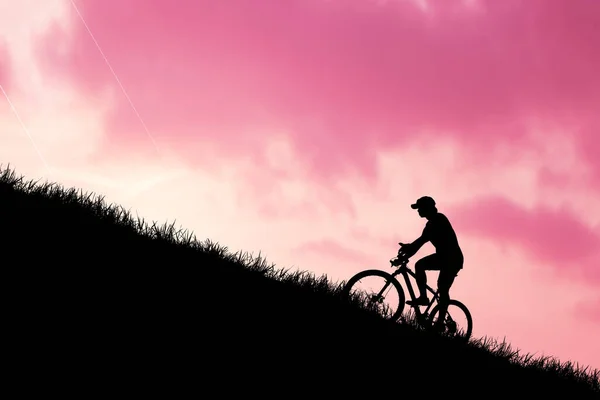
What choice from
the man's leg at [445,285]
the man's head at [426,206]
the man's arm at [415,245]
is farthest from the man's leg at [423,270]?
the man's head at [426,206]

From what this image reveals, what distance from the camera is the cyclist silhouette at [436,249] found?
1028cm

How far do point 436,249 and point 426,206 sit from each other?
0.77 meters

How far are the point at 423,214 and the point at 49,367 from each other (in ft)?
24.3

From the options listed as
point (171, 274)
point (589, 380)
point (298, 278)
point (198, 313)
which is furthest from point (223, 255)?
point (589, 380)

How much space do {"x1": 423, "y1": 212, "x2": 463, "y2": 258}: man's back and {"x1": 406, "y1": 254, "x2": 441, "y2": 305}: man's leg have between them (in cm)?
21

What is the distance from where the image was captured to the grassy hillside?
14.6ft

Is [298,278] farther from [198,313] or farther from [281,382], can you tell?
[281,382]

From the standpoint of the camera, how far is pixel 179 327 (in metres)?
5.34

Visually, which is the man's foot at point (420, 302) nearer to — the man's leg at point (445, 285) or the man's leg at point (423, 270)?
the man's leg at point (423, 270)

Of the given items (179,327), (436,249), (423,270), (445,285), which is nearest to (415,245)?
(436,249)

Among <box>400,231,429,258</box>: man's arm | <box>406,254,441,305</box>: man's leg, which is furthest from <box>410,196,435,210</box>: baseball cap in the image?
<box>406,254,441,305</box>: man's leg

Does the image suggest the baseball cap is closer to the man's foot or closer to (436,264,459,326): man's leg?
(436,264,459,326): man's leg

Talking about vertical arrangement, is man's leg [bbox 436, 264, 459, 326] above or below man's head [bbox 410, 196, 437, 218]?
below

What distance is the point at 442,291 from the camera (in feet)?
35.2
